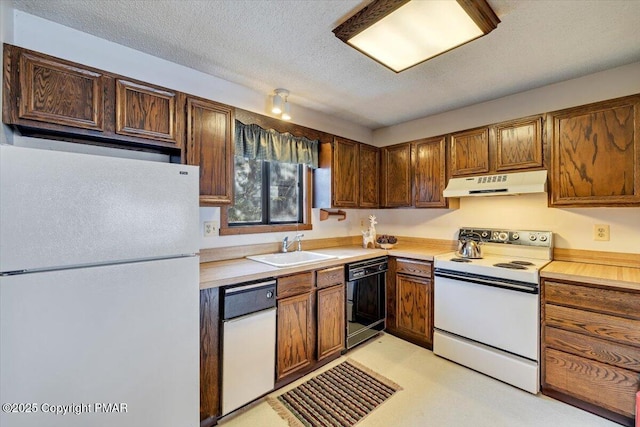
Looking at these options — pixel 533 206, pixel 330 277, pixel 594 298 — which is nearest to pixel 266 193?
pixel 330 277

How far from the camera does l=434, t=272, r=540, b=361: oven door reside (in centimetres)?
206

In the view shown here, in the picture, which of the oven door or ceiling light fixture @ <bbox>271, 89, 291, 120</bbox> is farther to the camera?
ceiling light fixture @ <bbox>271, 89, 291, 120</bbox>

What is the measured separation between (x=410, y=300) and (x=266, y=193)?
185 cm

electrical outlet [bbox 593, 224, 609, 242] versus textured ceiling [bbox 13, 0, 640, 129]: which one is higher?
textured ceiling [bbox 13, 0, 640, 129]

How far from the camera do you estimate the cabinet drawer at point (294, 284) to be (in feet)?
6.81

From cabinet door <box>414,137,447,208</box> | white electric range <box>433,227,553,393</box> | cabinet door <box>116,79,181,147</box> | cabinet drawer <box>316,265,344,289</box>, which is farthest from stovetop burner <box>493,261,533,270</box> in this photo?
cabinet door <box>116,79,181,147</box>

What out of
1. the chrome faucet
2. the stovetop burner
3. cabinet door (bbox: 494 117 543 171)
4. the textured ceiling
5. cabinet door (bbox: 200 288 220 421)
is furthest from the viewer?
the chrome faucet

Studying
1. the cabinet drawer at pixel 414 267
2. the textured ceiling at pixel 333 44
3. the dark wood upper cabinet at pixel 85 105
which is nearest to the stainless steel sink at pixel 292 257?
the cabinet drawer at pixel 414 267

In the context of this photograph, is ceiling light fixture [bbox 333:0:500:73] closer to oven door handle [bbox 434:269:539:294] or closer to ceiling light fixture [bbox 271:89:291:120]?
ceiling light fixture [bbox 271:89:291:120]

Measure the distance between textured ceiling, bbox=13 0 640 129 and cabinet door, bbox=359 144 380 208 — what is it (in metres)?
0.79

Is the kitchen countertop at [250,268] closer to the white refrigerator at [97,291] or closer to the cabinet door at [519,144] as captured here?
the white refrigerator at [97,291]

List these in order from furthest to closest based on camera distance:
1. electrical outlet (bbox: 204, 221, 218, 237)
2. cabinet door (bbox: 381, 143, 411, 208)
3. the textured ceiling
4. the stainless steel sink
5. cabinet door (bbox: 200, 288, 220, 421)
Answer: cabinet door (bbox: 381, 143, 411, 208)
the stainless steel sink
electrical outlet (bbox: 204, 221, 218, 237)
cabinet door (bbox: 200, 288, 220, 421)
the textured ceiling

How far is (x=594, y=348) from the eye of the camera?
6.04 ft

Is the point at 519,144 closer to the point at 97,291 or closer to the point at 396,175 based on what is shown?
the point at 396,175
